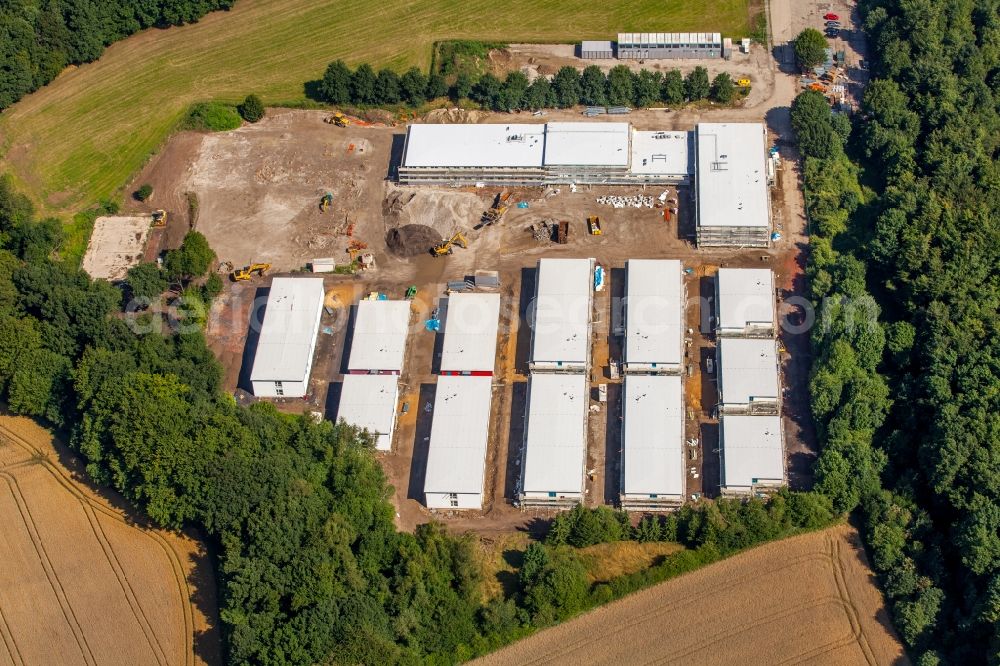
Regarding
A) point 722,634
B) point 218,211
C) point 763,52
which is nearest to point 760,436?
point 722,634

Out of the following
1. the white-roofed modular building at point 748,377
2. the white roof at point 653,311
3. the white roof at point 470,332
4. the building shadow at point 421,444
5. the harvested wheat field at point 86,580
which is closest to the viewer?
the harvested wheat field at point 86,580

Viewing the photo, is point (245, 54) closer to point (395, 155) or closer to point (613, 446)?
point (395, 155)

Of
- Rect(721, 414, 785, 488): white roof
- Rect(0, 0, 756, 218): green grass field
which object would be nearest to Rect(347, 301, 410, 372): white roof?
Rect(721, 414, 785, 488): white roof

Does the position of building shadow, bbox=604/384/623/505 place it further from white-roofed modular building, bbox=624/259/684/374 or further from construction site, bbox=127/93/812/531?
white-roofed modular building, bbox=624/259/684/374

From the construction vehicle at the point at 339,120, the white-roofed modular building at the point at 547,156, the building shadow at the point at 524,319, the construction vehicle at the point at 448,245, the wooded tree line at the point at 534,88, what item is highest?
the wooded tree line at the point at 534,88

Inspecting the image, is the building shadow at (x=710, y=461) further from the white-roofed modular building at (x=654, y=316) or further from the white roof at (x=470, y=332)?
the white roof at (x=470, y=332)

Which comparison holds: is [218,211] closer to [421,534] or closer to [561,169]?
[561,169]

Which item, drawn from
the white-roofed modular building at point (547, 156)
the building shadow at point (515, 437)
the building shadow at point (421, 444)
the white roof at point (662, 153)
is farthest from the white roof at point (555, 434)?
the white roof at point (662, 153)
